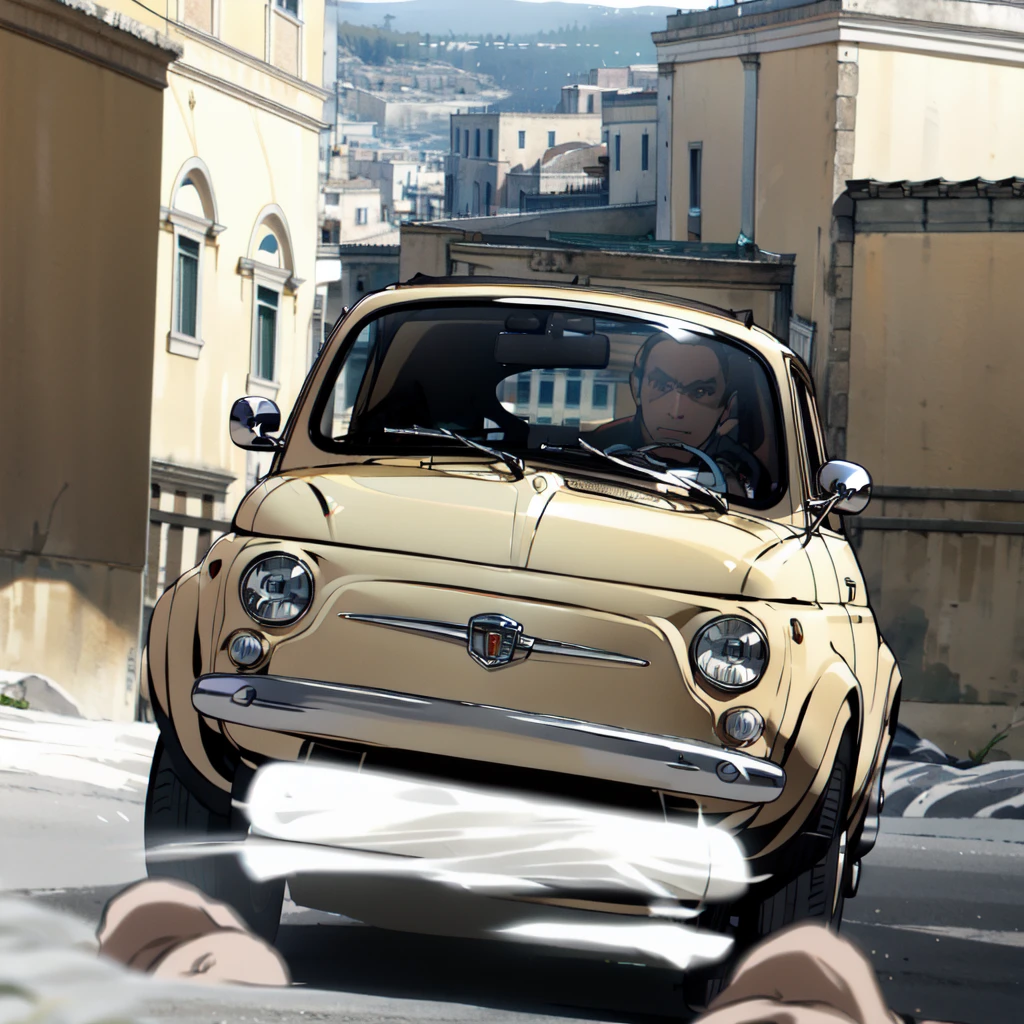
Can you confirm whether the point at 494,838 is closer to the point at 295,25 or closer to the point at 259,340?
the point at 259,340

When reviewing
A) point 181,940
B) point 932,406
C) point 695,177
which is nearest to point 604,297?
point 181,940

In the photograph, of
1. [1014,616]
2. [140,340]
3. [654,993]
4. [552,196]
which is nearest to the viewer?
[654,993]

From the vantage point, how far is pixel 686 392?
562 centimetres

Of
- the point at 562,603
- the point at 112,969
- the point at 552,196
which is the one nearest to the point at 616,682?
the point at 562,603

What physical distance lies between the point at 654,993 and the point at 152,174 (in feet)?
29.3

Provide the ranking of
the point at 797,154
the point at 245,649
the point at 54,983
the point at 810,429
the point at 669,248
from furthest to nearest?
the point at 797,154, the point at 669,248, the point at 810,429, the point at 245,649, the point at 54,983

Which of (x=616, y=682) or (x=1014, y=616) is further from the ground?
(x=616, y=682)

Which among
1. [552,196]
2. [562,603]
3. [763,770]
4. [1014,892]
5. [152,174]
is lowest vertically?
[1014,892]

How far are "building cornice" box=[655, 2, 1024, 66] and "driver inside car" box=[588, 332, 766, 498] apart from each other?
1545 cm

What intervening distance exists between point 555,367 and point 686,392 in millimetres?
452

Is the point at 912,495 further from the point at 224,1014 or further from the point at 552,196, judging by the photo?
the point at 552,196

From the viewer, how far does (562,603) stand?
169 inches

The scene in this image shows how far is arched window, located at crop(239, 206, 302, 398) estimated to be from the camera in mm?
16703

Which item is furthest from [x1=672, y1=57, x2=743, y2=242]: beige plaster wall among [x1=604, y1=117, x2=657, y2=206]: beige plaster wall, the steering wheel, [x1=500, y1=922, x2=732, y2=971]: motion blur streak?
[x1=500, y1=922, x2=732, y2=971]: motion blur streak
